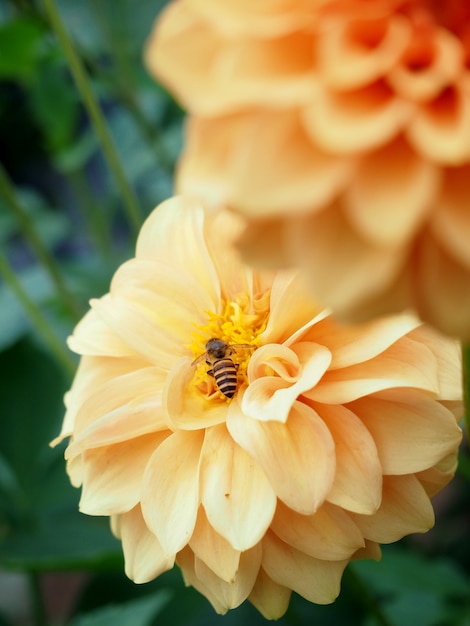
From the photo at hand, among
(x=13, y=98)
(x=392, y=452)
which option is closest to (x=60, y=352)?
(x=392, y=452)

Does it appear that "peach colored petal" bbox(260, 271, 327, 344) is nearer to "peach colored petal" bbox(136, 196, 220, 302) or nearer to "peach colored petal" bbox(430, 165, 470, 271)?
"peach colored petal" bbox(136, 196, 220, 302)

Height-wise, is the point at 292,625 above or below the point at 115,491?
below

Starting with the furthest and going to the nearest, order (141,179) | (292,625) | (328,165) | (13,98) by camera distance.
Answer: (13,98)
(141,179)
(292,625)
(328,165)

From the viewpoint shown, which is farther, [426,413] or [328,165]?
[426,413]

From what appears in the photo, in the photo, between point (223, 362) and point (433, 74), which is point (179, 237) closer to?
point (223, 362)

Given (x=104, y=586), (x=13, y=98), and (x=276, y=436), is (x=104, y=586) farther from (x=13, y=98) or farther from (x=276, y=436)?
(x=13, y=98)

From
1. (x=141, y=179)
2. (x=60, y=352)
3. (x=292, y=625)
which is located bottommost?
(x=292, y=625)

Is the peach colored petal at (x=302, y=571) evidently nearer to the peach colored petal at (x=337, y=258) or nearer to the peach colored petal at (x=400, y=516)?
the peach colored petal at (x=400, y=516)

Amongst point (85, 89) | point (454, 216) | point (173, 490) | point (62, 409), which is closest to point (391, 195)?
point (454, 216)


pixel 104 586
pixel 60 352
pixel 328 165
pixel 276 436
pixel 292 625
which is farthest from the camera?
pixel 104 586
